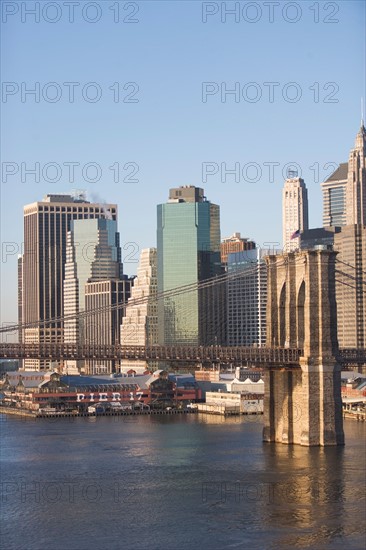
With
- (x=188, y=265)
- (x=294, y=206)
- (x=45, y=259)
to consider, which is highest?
(x=294, y=206)

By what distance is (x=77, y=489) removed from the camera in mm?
41594

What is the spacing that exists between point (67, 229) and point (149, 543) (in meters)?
157

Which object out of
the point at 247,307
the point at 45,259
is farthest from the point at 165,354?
the point at 45,259

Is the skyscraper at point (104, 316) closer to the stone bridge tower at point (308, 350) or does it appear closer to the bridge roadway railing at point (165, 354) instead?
the bridge roadway railing at point (165, 354)

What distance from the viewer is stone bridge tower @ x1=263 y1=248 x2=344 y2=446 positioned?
171ft

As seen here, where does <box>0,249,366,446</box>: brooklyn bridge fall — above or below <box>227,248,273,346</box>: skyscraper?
below

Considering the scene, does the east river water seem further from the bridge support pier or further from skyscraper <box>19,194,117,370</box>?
skyscraper <box>19,194,117,370</box>

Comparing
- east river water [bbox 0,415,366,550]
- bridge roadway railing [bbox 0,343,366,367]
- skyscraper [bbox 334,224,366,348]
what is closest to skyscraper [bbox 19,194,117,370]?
skyscraper [bbox 334,224,366,348]

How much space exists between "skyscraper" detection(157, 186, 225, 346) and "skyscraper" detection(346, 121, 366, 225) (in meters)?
43.5

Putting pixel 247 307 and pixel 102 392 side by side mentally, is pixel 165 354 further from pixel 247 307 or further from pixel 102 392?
pixel 247 307

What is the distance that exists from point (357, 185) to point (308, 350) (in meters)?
132

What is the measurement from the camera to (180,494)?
40531mm

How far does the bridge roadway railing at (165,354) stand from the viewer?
5309cm

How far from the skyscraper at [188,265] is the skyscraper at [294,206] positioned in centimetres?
5676
